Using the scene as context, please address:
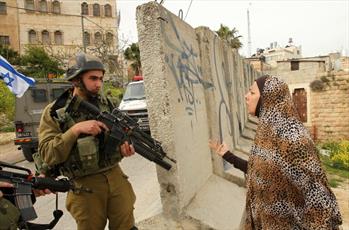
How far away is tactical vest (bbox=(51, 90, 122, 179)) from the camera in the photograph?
239cm

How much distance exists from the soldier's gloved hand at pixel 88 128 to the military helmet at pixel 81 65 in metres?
0.35

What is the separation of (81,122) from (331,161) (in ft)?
45.3

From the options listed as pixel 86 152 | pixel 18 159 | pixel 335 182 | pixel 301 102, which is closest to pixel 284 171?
pixel 86 152

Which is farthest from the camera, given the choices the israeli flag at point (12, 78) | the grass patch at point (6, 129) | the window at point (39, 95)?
the grass patch at point (6, 129)

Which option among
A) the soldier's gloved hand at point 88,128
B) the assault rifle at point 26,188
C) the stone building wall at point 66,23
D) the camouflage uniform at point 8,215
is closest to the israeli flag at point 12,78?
the assault rifle at point 26,188

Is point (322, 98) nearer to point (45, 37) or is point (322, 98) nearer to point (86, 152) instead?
point (86, 152)

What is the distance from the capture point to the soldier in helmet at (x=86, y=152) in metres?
2.38

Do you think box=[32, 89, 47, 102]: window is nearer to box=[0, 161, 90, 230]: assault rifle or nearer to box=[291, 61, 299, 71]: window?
box=[0, 161, 90, 230]: assault rifle

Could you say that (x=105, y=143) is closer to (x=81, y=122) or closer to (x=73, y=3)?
(x=81, y=122)

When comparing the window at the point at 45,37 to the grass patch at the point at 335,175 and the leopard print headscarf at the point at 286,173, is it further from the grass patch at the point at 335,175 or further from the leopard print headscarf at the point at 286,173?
the leopard print headscarf at the point at 286,173

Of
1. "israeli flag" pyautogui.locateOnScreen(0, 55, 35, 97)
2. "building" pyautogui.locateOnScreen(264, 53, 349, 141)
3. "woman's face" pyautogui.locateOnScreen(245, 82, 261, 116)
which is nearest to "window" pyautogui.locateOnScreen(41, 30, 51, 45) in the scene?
"building" pyautogui.locateOnScreen(264, 53, 349, 141)

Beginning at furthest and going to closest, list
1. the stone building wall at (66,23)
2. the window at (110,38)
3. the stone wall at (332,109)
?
the stone building wall at (66,23)
the window at (110,38)
the stone wall at (332,109)

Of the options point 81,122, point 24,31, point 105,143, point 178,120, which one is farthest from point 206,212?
point 24,31

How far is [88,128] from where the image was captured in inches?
93.8
